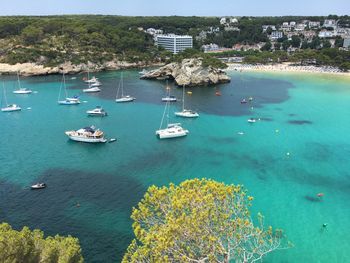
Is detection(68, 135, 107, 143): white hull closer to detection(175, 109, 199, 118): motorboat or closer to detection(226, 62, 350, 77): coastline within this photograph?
detection(175, 109, 199, 118): motorboat

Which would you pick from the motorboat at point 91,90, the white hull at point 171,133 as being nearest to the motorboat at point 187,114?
the white hull at point 171,133

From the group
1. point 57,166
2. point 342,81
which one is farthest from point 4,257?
point 342,81

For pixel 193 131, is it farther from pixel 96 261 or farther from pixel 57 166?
pixel 96 261

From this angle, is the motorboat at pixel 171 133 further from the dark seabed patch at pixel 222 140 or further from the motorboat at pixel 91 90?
the motorboat at pixel 91 90

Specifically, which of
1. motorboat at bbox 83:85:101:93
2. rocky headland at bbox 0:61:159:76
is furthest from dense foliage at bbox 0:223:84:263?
rocky headland at bbox 0:61:159:76

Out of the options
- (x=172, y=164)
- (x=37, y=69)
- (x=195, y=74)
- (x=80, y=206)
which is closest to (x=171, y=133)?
(x=172, y=164)
